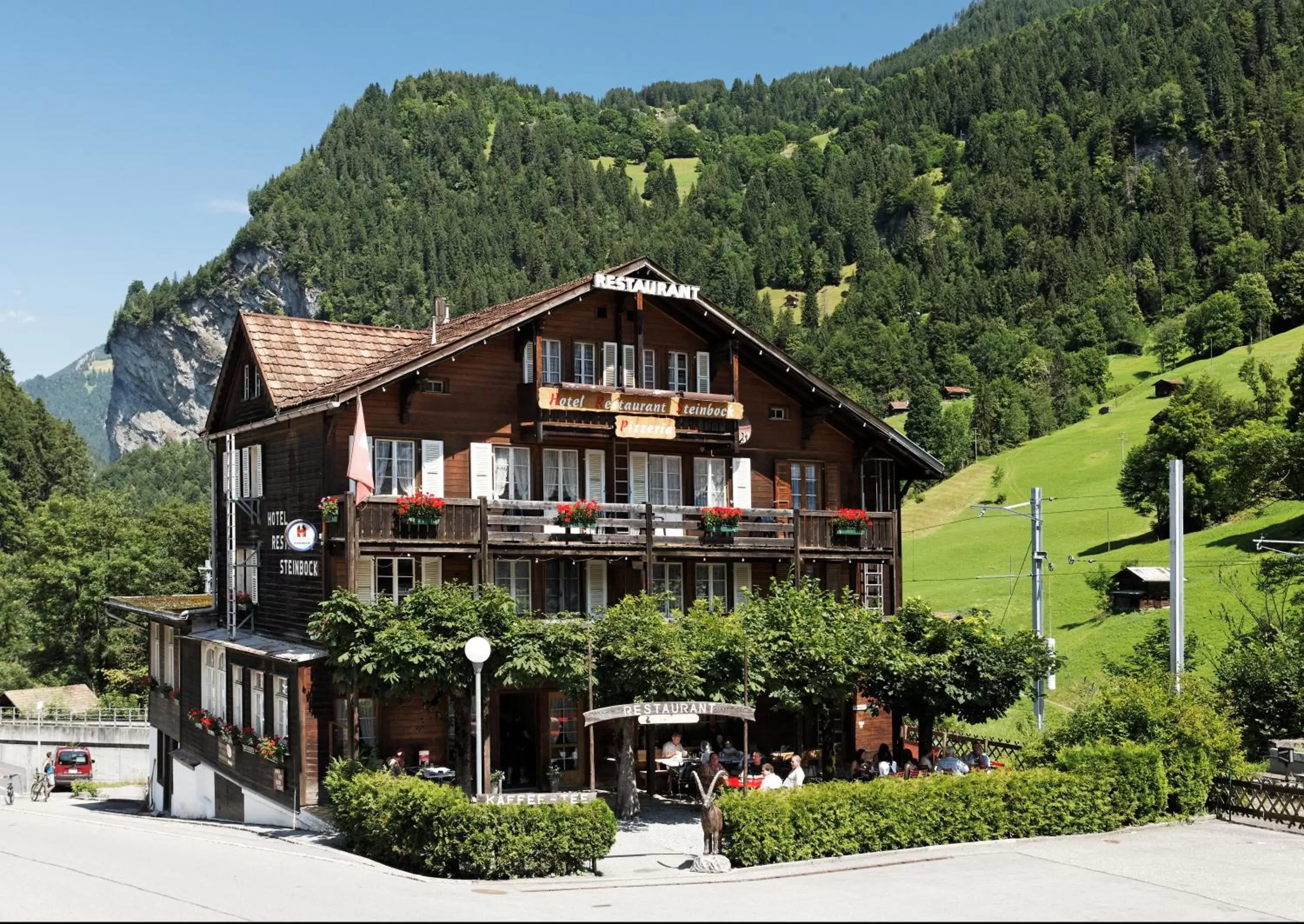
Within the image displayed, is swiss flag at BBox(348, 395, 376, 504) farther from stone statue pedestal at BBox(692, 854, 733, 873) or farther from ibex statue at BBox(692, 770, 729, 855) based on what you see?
stone statue pedestal at BBox(692, 854, 733, 873)

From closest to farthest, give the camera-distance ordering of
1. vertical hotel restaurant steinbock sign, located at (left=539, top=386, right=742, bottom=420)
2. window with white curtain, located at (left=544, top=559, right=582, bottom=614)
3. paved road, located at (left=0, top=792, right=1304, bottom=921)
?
paved road, located at (left=0, top=792, right=1304, bottom=921), vertical hotel restaurant steinbock sign, located at (left=539, top=386, right=742, bottom=420), window with white curtain, located at (left=544, top=559, right=582, bottom=614)

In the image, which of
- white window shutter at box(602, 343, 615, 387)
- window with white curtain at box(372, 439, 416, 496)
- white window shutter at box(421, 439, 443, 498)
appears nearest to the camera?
window with white curtain at box(372, 439, 416, 496)

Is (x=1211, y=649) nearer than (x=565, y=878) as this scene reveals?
No

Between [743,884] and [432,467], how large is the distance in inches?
A: 596

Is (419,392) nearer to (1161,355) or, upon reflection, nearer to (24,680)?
(24,680)

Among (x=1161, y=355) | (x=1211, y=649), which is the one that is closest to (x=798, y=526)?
(x=1211, y=649)

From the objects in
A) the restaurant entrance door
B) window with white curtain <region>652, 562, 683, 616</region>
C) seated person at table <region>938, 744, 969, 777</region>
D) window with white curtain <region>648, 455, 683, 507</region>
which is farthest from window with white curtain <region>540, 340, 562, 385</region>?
seated person at table <region>938, 744, 969, 777</region>

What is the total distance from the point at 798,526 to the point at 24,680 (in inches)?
2524

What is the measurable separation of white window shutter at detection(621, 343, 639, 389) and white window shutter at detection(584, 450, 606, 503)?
2.02 m

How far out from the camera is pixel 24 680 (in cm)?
8306

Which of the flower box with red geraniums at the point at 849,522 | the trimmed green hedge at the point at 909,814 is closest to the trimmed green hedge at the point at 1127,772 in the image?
the trimmed green hedge at the point at 909,814

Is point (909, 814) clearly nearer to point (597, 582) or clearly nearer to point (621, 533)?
point (621, 533)

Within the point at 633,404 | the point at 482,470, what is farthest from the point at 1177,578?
the point at 482,470

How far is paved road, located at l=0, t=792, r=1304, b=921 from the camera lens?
1986 cm
